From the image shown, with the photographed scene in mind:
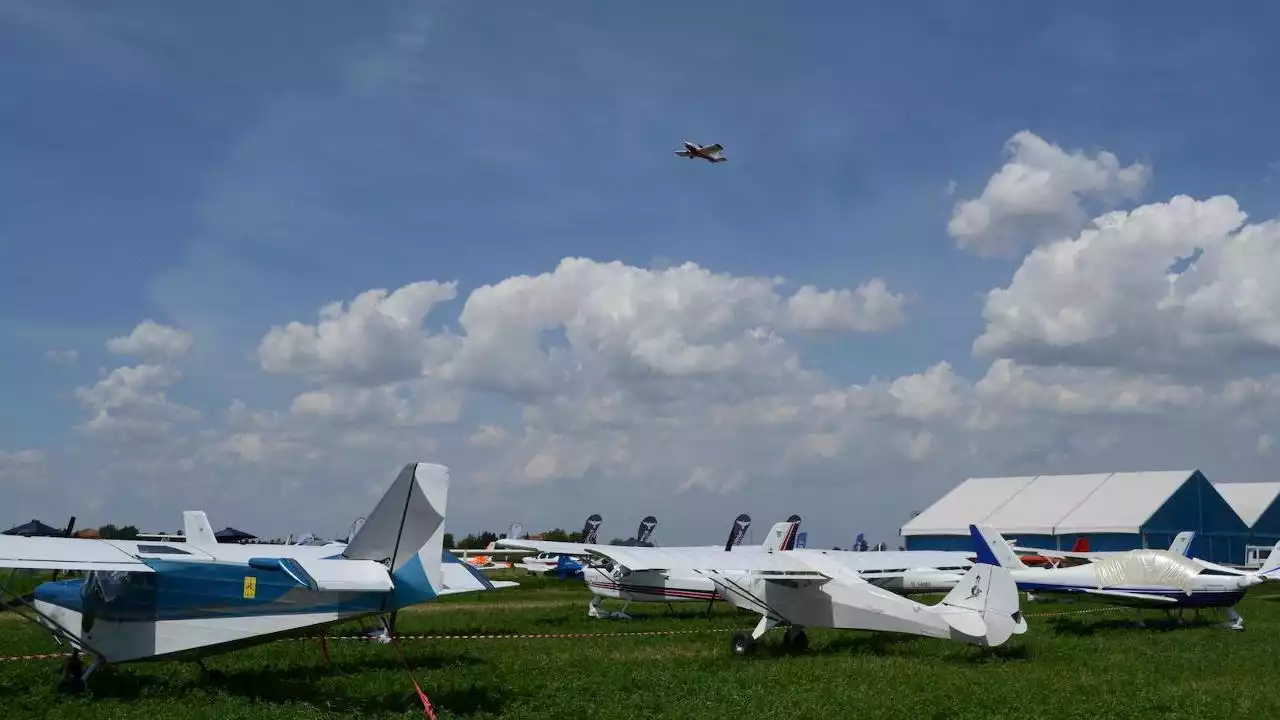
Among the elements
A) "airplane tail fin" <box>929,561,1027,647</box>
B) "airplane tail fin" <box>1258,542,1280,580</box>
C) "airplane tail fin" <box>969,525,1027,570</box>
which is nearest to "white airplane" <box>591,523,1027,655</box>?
"airplane tail fin" <box>929,561,1027,647</box>

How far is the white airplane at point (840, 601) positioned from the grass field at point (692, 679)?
1.71ft

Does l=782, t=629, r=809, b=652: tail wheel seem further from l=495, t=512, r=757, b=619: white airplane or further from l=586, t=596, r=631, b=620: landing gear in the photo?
l=586, t=596, r=631, b=620: landing gear

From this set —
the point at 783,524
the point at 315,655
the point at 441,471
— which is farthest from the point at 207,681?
the point at 783,524

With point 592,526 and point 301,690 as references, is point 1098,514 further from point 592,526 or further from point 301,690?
point 301,690

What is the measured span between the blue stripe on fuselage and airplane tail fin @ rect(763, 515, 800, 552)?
63.3 feet

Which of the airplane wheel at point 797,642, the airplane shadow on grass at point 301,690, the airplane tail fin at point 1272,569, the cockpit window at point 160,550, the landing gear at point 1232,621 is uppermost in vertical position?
the cockpit window at point 160,550

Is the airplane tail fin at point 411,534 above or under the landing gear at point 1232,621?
above

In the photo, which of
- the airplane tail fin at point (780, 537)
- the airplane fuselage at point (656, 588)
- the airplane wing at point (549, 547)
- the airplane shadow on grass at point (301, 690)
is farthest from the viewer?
the airplane tail fin at point (780, 537)

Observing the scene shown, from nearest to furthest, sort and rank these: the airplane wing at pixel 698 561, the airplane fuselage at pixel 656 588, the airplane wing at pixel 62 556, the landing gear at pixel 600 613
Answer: the airplane wing at pixel 62 556 < the airplane wing at pixel 698 561 < the airplane fuselage at pixel 656 588 < the landing gear at pixel 600 613

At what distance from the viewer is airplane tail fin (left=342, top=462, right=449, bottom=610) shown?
11898 mm

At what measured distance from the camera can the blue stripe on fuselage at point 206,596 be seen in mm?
12062

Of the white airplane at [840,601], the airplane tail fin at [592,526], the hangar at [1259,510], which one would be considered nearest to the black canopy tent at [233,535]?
the airplane tail fin at [592,526]

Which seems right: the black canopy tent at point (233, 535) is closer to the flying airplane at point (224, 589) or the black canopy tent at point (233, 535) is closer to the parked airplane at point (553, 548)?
the parked airplane at point (553, 548)

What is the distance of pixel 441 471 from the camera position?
40.0 feet
